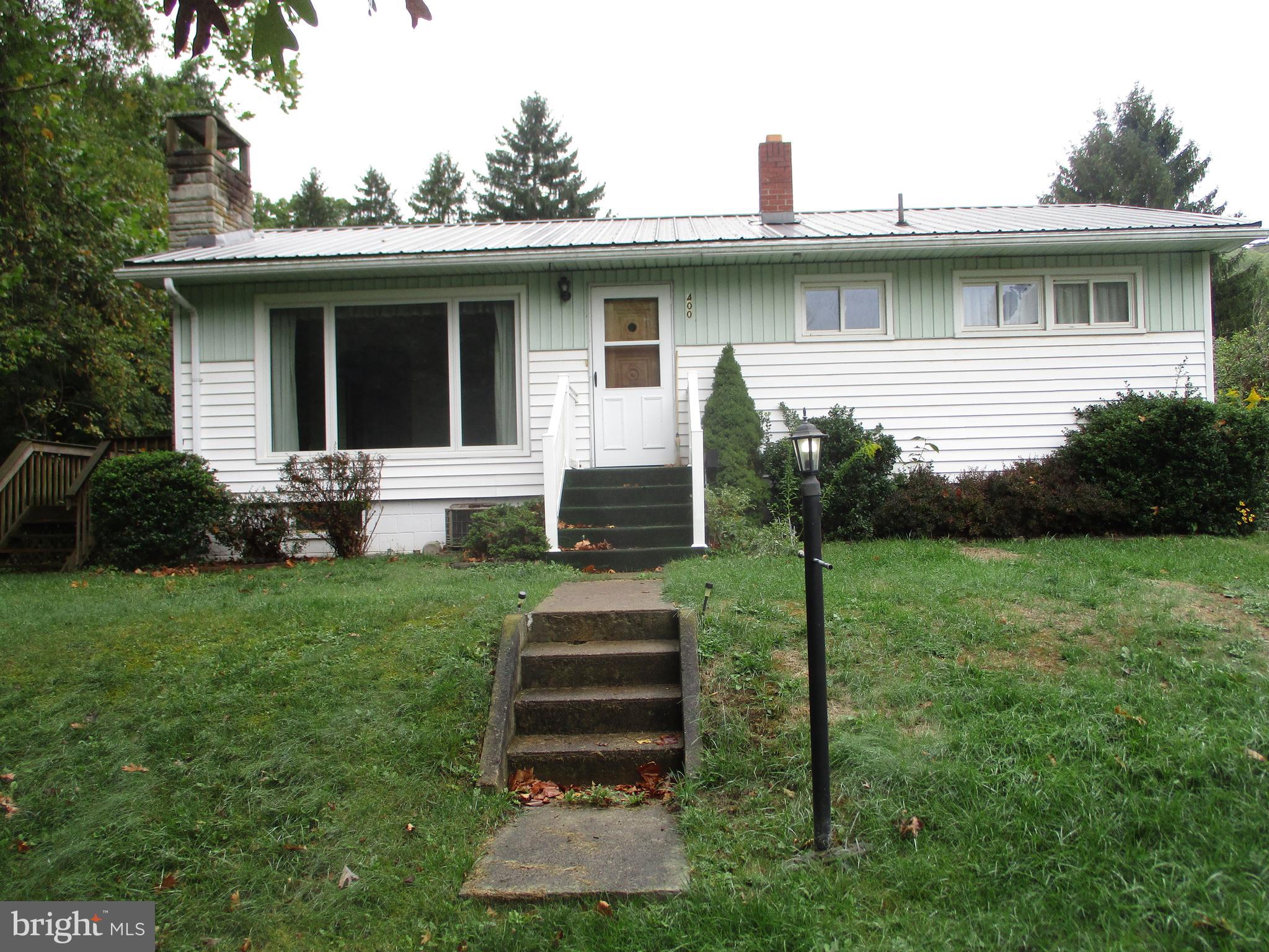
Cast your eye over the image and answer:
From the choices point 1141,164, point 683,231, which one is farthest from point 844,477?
point 1141,164

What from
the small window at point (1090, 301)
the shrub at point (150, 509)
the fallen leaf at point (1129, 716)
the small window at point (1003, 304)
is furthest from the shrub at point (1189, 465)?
the shrub at point (150, 509)

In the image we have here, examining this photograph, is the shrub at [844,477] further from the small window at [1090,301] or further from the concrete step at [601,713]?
the concrete step at [601,713]

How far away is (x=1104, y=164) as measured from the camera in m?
35.7

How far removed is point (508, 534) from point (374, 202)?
41.8m

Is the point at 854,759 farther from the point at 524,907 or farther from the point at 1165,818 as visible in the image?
the point at 524,907

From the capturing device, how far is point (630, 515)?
9266mm

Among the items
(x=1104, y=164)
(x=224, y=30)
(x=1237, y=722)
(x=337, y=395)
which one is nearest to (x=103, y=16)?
(x=337, y=395)

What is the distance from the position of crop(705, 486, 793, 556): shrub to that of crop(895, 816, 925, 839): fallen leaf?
188 inches

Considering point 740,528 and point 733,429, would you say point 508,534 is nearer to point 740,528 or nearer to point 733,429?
point 740,528

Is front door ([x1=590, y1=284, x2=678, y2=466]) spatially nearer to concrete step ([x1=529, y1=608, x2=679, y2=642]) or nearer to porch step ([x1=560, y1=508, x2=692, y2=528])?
porch step ([x1=560, y1=508, x2=692, y2=528])

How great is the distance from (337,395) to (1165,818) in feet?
32.6

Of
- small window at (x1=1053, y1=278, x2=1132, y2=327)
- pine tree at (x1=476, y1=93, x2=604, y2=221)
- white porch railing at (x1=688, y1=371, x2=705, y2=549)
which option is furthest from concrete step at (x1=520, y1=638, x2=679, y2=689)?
pine tree at (x1=476, y1=93, x2=604, y2=221)

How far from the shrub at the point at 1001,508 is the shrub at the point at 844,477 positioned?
8.8 inches

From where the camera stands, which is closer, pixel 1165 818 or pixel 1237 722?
pixel 1165 818
